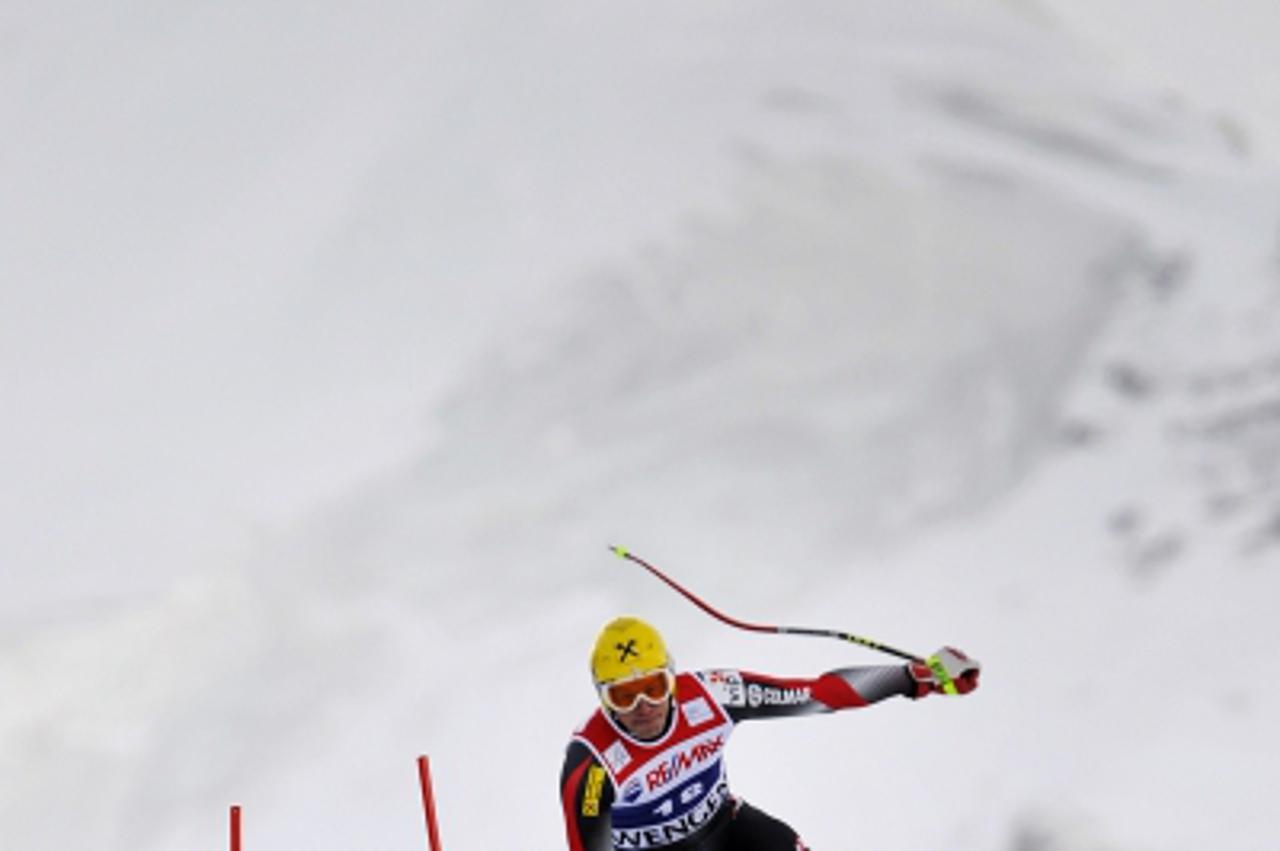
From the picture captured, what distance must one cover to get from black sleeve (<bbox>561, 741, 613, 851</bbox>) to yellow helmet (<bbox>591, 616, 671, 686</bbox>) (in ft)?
0.85

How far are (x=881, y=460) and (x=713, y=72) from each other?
9.58 feet

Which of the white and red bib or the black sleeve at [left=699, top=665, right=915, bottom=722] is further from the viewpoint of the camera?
the black sleeve at [left=699, top=665, right=915, bottom=722]

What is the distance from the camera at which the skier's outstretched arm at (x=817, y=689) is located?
5.02 meters

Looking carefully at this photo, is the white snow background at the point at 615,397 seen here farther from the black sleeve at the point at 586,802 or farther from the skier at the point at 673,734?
the black sleeve at the point at 586,802

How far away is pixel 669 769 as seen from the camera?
495cm

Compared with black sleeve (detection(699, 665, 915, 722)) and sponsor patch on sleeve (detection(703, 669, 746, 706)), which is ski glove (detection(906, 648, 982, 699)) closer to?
black sleeve (detection(699, 665, 915, 722))

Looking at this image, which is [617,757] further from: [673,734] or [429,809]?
[429,809]

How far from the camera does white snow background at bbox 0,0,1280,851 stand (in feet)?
36.5

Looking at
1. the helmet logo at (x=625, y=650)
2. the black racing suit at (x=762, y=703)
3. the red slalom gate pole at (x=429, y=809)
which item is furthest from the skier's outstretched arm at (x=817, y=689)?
the red slalom gate pole at (x=429, y=809)

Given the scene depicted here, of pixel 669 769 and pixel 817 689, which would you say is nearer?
pixel 669 769

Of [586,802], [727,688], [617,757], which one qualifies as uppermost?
[727,688]

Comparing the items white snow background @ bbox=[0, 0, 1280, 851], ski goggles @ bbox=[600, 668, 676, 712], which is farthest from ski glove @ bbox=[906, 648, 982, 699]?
white snow background @ bbox=[0, 0, 1280, 851]

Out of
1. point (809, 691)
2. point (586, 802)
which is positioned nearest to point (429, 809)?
point (586, 802)

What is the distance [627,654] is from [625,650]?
0.01 meters
